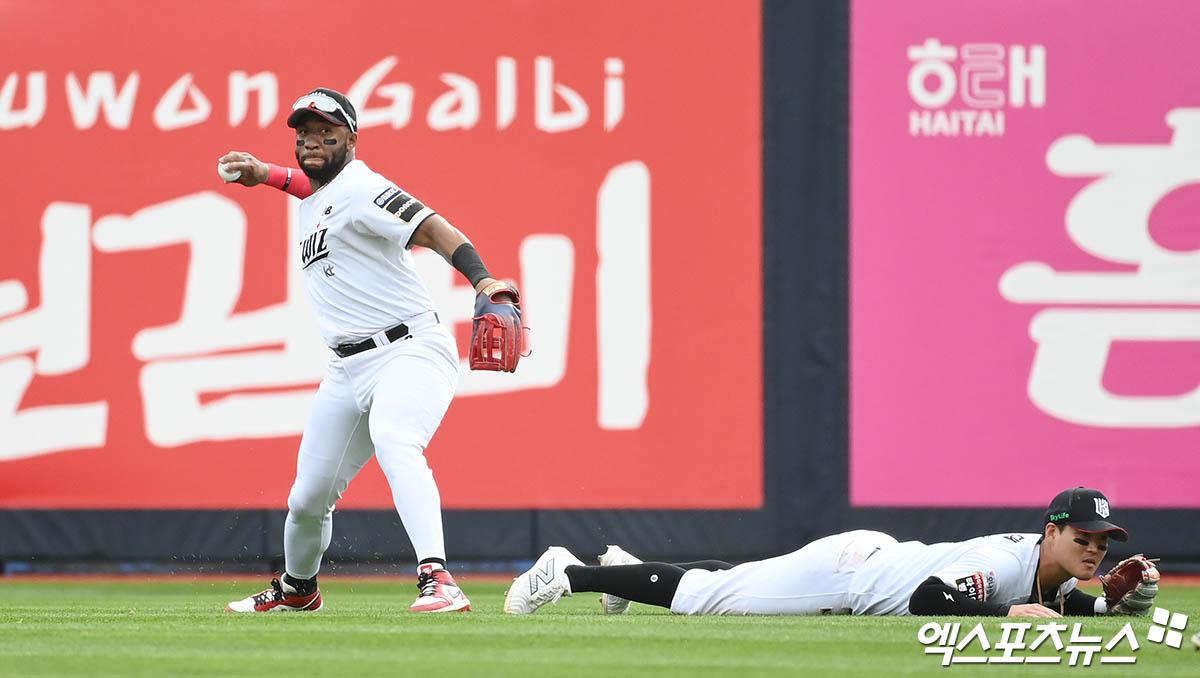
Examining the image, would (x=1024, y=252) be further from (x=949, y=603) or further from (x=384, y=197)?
(x=384, y=197)

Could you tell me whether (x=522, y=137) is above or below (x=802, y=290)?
above

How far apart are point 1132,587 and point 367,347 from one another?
101 inches

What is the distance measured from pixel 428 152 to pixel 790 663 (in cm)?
574

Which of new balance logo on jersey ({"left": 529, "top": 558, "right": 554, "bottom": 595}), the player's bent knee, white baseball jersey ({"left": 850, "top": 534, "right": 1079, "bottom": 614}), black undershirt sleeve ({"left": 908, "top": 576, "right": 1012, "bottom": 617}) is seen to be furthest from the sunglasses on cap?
black undershirt sleeve ({"left": 908, "top": 576, "right": 1012, "bottom": 617})

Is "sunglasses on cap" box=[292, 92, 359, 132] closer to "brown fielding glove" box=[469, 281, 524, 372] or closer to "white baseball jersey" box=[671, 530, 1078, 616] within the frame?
"brown fielding glove" box=[469, 281, 524, 372]

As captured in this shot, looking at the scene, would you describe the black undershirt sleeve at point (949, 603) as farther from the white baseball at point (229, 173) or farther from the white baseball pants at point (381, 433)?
the white baseball at point (229, 173)

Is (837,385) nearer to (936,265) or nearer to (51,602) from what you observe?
(936,265)

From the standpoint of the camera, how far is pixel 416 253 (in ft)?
29.5

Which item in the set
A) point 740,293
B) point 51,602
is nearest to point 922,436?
point 740,293

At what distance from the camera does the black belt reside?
526cm

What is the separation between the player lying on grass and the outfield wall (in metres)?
3.67

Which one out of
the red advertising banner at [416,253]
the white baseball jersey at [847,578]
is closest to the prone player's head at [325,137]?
the white baseball jersey at [847,578]

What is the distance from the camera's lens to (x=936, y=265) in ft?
29.7

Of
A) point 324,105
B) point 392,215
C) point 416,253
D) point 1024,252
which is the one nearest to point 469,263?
point 392,215
